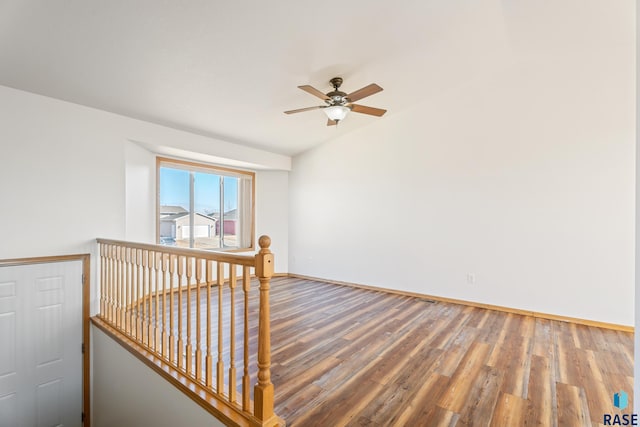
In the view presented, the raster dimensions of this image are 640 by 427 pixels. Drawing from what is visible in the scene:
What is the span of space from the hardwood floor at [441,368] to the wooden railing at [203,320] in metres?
0.38

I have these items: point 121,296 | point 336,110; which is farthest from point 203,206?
point 336,110

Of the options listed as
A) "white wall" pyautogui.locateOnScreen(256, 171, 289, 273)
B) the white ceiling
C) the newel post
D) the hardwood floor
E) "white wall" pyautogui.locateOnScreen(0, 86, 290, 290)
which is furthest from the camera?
"white wall" pyautogui.locateOnScreen(256, 171, 289, 273)

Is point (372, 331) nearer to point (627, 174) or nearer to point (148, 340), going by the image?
point (148, 340)

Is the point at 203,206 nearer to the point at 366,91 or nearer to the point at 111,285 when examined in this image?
the point at 111,285

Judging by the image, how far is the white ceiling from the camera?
6.80ft

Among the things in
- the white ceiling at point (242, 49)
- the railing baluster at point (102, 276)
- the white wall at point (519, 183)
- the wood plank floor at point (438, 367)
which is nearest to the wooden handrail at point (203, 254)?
the railing baluster at point (102, 276)

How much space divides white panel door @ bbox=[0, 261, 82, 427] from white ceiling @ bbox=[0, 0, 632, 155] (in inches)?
71.0

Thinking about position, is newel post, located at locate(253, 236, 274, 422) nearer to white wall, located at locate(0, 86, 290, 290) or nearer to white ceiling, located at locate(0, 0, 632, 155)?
white ceiling, located at locate(0, 0, 632, 155)

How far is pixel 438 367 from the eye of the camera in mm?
2361

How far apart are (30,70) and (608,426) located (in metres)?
4.92

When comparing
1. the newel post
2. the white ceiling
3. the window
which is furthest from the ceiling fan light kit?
the window

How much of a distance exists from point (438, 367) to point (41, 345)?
375 cm

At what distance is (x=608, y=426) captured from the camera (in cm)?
172

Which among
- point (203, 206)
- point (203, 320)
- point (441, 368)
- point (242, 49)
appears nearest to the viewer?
point (441, 368)
